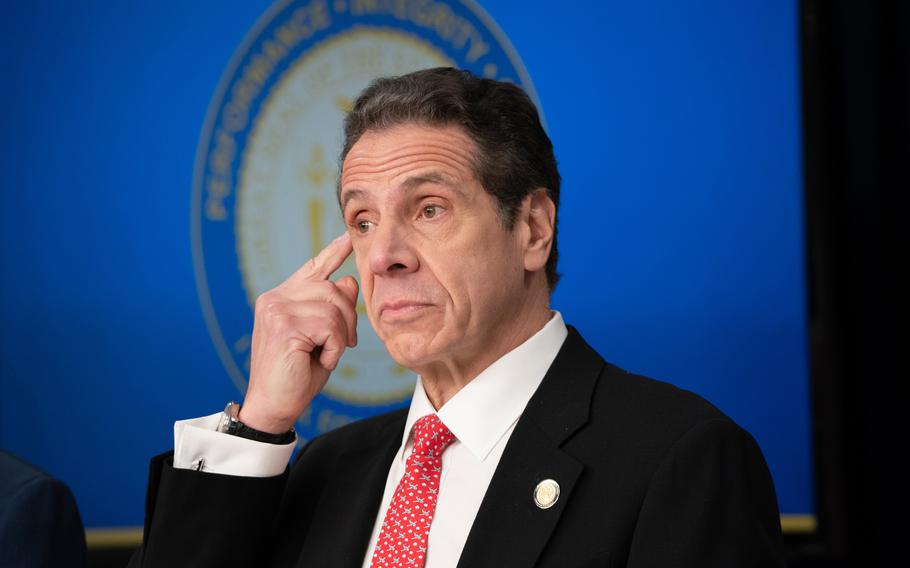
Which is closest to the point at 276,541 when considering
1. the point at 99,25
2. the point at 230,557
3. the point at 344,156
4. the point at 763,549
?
the point at 230,557

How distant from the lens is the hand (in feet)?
6.93

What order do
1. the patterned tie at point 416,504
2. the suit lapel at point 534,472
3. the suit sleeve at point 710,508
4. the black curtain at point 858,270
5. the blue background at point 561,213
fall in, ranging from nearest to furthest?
the suit sleeve at point 710,508 < the suit lapel at point 534,472 < the patterned tie at point 416,504 < the blue background at point 561,213 < the black curtain at point 858,270

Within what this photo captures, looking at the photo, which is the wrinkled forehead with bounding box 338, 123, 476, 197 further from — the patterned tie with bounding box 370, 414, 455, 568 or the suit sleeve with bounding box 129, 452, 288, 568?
the suit sleeve with bounding box 129, 452, 288, 568

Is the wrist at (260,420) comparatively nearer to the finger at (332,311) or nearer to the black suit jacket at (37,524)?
the finger at (332,311)

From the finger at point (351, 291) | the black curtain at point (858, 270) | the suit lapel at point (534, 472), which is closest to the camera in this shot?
the suit lapel at point (534, 472)

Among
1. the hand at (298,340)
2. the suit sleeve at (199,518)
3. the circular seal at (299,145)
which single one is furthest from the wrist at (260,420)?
the circular seal at (299,145)

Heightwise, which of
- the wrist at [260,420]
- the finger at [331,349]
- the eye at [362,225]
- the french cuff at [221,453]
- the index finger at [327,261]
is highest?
the eye at [362,225]

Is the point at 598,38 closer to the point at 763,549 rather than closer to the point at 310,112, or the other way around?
the point at 310,112

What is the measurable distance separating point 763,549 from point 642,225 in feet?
5.74

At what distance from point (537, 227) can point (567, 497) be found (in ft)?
1.80

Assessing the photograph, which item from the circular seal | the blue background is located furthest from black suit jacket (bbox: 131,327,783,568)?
the blue background

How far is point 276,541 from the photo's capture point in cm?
217

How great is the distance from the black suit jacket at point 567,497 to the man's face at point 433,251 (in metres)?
0.17

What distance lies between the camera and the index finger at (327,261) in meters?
2.23
